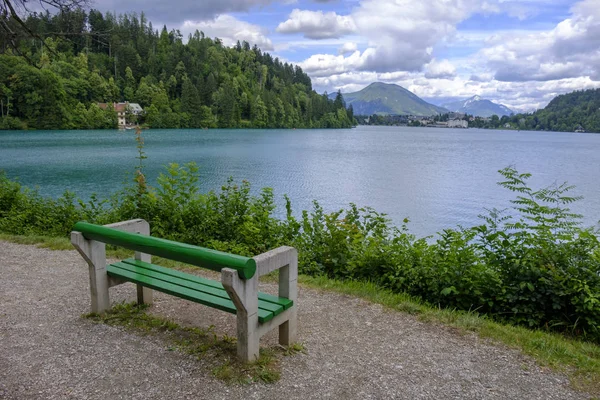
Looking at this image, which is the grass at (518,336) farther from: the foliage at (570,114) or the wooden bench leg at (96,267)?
the foliage at (570,114)

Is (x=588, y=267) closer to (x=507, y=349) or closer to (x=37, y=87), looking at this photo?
(x=507, y=349)

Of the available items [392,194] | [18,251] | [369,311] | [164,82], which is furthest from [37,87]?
[369,311]

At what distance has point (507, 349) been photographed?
4.45m

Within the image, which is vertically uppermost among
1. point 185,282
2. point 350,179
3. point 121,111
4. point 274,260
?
point 121,111

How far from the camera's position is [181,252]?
3.66 m

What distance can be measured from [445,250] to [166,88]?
13321cm

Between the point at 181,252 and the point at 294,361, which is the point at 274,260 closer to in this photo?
the point at 181,252

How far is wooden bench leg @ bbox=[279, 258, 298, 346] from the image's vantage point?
13.3ft

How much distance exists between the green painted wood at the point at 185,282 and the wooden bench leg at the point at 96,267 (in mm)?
235

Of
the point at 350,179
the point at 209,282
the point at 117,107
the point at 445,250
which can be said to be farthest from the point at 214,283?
the point at 117,107

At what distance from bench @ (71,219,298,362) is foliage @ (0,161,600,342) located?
260 cm

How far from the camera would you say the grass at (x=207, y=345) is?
3719 mm

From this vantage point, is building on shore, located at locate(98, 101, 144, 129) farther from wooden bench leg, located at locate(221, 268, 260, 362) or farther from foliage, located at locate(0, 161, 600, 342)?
wooden bench leg, located at locate(221, 268, 260, 362)

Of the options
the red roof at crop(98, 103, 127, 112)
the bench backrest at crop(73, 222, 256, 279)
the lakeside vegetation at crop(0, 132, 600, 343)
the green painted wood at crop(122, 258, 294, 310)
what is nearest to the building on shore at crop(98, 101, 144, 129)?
the red roof at crop(98, 103, 127, 112)
